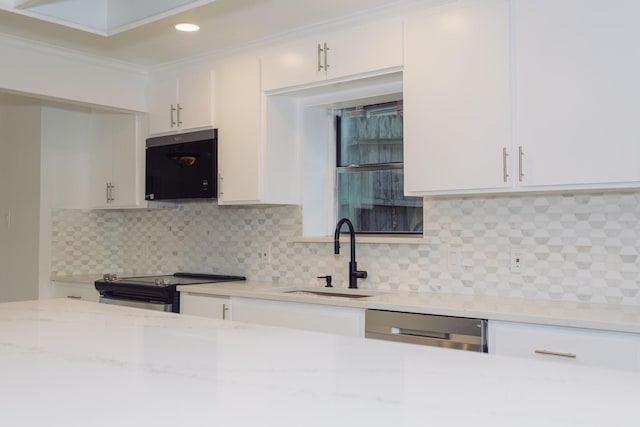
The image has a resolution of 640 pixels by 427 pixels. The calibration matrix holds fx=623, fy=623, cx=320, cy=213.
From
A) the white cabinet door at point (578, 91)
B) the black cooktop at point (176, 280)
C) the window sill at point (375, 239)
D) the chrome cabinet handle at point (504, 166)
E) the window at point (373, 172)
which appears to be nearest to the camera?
the white cabinet door at point (578, 91)

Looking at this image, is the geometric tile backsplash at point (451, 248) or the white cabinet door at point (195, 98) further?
the white cabinet door at point (195, 98)

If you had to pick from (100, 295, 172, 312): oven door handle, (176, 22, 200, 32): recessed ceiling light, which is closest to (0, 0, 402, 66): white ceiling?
(176, 22, 200, 32): recessed ceiling light

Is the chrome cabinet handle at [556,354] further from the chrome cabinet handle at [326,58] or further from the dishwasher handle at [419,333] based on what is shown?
the chrome cabinet handle at [326,58]

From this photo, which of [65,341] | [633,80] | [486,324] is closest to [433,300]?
[486,324]

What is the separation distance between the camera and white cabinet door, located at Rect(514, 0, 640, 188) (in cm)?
241

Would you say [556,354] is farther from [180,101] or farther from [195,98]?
[180,101]

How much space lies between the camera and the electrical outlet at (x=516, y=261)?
2.98 m

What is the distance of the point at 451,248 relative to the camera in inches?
127

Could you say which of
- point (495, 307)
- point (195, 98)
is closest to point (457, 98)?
point (495, 307)

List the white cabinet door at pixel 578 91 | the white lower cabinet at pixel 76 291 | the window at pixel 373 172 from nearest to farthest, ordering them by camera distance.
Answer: the white cabinet door at pixel 578 91
the window at pixel 373 172
the white lower cabinet at pixel 76 291

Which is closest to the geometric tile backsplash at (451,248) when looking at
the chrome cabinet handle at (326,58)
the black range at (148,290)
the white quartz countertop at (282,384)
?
the black range at (148,290)

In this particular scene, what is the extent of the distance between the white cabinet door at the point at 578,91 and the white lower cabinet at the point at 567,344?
24.0 inches

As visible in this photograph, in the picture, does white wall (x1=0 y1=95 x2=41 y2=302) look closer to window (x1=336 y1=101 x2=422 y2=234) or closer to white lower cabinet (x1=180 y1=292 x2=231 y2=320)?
white lower cabinet (x1=180 y1=292 x2=231 y2=320)

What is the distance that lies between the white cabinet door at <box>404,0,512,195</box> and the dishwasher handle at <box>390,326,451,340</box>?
67 cm
